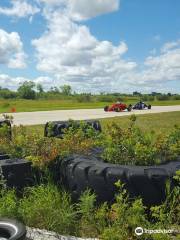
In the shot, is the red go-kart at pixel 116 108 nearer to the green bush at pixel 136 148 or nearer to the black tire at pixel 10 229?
the green bush at pixel 136 148

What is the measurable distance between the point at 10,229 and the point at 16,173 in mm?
1258

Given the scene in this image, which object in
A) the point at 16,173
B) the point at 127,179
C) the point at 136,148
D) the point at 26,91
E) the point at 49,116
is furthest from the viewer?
the point at 26,91

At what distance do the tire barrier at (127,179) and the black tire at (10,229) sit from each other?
0.97m

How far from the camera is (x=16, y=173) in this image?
5.19 meters

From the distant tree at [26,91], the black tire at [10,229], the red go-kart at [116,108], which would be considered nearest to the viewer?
the black tire at [10,229]

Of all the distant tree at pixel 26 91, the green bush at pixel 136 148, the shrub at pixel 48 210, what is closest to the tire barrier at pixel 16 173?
the shrub at pixel 48 210

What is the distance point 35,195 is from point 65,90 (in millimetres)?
142093

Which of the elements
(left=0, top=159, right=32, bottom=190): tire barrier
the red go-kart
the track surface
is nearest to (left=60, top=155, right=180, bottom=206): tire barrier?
(left=0, top=159, right=32, bottom=190): tire barrier

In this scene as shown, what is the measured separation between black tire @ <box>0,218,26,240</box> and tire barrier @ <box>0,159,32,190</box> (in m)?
1.03

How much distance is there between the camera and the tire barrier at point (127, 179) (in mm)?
4418

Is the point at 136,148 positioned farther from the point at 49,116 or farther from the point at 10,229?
the point at 49,116

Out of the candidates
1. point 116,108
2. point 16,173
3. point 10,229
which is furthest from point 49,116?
point 10,229

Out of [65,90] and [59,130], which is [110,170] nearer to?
[59,130]

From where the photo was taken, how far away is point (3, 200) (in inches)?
193
